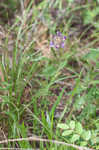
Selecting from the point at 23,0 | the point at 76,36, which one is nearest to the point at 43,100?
the point at 76,36

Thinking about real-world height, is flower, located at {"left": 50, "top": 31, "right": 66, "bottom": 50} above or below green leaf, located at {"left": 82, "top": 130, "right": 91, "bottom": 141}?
above

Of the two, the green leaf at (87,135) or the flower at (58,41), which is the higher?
the flower at (58,41)

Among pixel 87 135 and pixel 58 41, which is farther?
pixel 58 41

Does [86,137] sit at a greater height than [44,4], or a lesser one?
lesser

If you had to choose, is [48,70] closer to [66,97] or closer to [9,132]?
[66,97]

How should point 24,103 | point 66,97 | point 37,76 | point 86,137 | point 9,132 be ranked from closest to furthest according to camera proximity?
point 86,137, point 9,132, point 24,103, point 66,97, point 37,76

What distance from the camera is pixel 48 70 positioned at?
2357mm

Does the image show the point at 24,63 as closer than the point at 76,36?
Yes

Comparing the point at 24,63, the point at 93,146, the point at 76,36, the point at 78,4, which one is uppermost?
the point at 78,4

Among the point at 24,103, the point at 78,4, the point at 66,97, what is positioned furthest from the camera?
the point at 78,4

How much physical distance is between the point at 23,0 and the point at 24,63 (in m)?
1.53

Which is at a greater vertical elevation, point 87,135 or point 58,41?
point 58,41

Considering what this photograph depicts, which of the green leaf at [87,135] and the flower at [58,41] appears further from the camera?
the flower at [58,41]

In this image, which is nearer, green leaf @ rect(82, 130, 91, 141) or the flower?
green leaf @ rect(82, 130, 91, 141)
